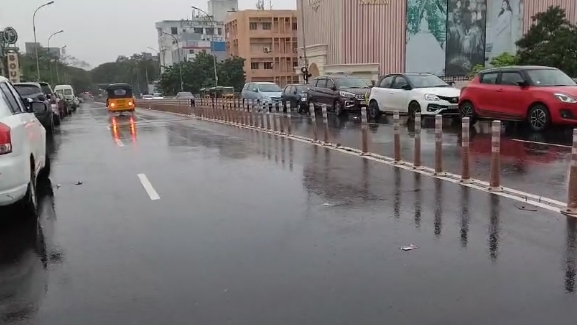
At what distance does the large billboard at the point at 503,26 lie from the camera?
57.1 meters

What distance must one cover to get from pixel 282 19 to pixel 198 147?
7524 cm

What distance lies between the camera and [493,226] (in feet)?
20.8

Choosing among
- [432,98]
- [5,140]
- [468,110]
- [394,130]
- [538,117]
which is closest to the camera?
[5,140]

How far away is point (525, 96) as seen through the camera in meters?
15.3

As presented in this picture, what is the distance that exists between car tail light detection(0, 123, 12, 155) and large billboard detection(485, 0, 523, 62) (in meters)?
56.6

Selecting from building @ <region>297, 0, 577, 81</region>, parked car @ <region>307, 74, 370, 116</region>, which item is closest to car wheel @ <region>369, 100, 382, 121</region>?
parked car @ <region>307, 74, 370, 116</region>

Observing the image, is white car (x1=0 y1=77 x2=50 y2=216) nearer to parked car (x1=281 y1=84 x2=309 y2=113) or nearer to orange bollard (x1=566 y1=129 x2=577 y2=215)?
orange bollard (x1=566 y1=129 x2=577 y2=215)

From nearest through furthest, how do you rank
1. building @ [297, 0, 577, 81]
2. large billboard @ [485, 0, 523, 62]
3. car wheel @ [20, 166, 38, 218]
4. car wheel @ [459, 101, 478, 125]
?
car wheel @ [20, 166, 38, 218] < car wheel @ [459, 101, 478, 125] < building @ [297, 0, 577, 81] < large billboard @ [485, 0, 523, 62]

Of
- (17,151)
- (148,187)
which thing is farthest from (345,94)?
(17,151)

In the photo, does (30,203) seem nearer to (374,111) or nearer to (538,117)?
(538,117)

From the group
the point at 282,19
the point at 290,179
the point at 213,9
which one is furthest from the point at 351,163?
the point at 213,9

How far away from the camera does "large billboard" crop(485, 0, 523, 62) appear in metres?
57.1

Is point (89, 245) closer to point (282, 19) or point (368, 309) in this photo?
point (368, 309)

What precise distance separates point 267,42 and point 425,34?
35.4 m
